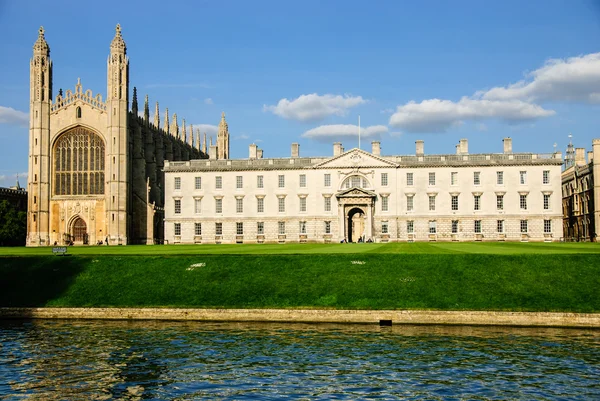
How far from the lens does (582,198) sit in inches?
3258

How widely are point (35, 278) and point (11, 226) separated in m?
45.7

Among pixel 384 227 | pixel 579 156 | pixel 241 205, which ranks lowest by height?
pixel 384 227

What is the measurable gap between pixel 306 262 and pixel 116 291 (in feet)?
34.3

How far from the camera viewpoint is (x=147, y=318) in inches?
1267

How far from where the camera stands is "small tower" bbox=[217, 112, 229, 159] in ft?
395

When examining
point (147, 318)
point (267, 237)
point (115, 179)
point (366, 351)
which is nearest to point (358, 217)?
point (267, 237)

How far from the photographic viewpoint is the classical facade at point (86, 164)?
252ft

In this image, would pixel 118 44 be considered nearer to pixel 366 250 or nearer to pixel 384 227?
pixel 384 227

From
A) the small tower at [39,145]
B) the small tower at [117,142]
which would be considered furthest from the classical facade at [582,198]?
the small tower at [39,145]

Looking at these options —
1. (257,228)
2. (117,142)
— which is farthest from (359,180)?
(117,142)

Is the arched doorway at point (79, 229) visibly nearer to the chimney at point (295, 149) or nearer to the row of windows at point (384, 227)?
the row of windows at point (384, 227)

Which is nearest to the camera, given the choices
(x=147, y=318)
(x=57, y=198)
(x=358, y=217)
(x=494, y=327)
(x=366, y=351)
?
(x=366, y=351)

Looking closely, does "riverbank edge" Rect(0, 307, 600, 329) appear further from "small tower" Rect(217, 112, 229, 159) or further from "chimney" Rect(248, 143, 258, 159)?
"small tower" Rect(217, 112, 229, 159)

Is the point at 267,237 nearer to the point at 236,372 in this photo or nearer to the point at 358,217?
the point at 358,217
